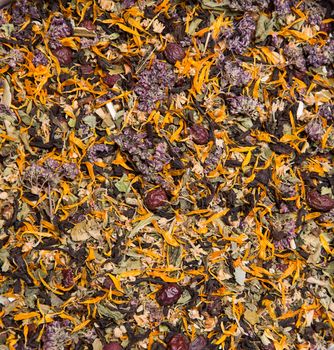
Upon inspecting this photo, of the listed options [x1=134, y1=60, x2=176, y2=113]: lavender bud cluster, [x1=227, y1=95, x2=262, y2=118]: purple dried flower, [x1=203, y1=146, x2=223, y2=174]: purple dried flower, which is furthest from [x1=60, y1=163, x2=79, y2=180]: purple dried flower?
[x1=227, y1=95, x2=262, y2=118]: purple dried flower

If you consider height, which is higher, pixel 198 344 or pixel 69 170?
pixel 69 170

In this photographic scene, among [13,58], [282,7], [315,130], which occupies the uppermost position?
[282,7]

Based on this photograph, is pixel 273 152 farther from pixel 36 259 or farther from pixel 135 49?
pixel 36 259

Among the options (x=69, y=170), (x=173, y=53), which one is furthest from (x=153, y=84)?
(x=69, y=170)

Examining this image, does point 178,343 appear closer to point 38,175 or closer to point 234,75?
point 38,175

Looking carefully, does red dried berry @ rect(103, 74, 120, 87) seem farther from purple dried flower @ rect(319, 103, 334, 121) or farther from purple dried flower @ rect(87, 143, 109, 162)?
purple dried flower @ rect(319, 103, 334, 121)

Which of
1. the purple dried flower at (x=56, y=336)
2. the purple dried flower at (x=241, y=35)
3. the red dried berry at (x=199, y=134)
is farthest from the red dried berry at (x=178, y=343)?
the purple dried flower at (x=241, y=35)
